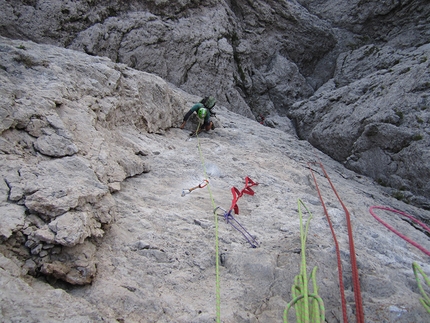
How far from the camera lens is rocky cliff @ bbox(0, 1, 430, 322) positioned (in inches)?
89.6

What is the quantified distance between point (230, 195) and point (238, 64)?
926 cm

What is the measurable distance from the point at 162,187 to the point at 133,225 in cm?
105

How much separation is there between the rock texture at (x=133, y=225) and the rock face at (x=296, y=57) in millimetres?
523

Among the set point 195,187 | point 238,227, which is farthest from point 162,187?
point 238,227

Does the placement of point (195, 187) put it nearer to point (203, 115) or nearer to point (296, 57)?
point (203, 115)

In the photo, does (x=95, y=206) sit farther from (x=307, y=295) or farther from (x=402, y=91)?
(x=402, y=91)

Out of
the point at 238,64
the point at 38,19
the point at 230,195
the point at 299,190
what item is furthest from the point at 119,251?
the point at 238,64

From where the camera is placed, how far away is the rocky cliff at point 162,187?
228 centimetres

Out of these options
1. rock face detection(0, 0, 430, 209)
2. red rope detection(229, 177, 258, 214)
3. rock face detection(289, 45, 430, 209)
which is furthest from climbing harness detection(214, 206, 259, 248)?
rock face detection(289, 45, 430, 209)

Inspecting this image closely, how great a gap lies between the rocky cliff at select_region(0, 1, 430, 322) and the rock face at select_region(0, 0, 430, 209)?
0.06 meters

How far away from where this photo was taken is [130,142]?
15.7 feet

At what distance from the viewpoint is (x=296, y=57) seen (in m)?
13.5

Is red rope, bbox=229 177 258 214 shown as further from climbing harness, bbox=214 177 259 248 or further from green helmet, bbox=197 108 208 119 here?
green helmet, bbox=197 108 208 119

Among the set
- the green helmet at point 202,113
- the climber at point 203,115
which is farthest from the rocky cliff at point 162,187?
the green helmet at point 202,113
